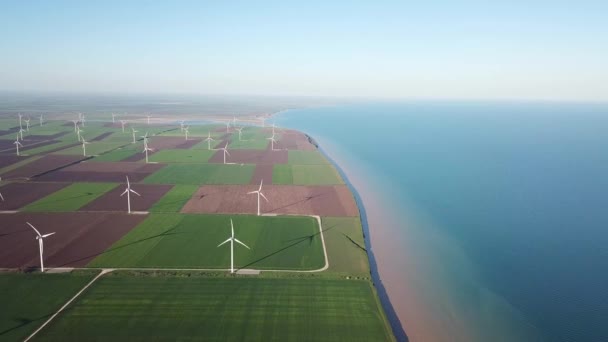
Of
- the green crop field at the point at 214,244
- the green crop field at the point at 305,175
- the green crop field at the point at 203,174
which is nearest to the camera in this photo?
the green crop field at the point at 214,244

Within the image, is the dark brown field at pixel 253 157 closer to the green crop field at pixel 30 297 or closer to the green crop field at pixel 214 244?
the green crop field at pixel 214 244

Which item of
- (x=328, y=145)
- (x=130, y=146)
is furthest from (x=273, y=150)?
(x=130, y=146)

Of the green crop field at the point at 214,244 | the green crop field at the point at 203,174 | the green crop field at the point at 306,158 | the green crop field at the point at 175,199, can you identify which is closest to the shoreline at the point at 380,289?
the green crop field at the point at 214,244

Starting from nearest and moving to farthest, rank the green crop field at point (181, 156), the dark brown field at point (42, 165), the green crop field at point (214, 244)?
the green crop field at point (214, 244), the dark brown field at point (42, 165), the green crop field at point (181, 156)

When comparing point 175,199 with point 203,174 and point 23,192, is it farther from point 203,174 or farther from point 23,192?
point 23,192

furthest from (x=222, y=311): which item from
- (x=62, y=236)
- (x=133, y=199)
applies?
(x=133, y=199)
